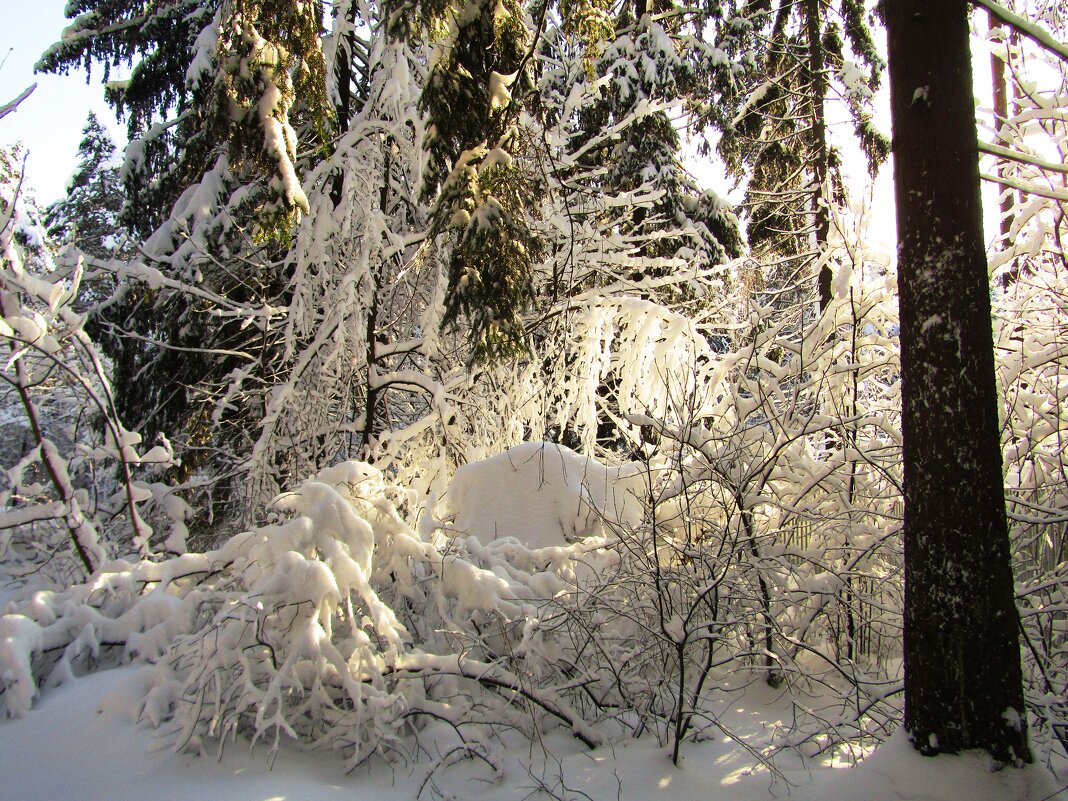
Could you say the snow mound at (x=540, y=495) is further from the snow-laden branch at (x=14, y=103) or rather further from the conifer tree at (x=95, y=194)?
the conifer tree at (x=95, y=194)

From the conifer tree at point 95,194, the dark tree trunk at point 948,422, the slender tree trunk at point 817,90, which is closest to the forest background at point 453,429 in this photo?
the dark tree trunk at point 948,422

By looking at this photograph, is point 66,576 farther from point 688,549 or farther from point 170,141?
point 170,141

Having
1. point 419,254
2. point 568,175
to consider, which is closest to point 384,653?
point 419,254

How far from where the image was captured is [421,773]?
3219 millimetres

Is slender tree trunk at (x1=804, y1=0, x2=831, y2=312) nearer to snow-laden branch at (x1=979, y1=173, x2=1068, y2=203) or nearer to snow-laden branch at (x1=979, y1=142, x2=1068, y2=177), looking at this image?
snow-laden branch at (x1=979, y1=173, x2=1068, y2=203)

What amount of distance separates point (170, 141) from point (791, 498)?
8518 mm

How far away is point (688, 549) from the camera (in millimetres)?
3668

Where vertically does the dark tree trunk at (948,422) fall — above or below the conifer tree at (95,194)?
below

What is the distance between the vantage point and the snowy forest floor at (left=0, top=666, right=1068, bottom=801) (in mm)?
2730

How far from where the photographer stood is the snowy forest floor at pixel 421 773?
2730 mm

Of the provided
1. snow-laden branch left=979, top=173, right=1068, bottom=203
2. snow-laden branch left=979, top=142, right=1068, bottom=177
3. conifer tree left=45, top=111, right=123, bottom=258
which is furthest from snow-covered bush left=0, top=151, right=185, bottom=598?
conifer tree left=45, top=111, right=123, bottom=258

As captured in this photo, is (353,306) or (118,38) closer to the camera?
(353,306)

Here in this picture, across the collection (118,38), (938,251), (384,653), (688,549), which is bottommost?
(384,653)

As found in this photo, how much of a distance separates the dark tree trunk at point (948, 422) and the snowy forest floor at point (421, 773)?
166 mm
